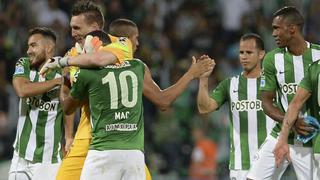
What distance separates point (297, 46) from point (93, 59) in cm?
257

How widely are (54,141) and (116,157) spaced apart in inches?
75.8

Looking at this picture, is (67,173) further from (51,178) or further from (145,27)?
(145,27)

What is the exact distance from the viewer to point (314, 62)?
8.73 m

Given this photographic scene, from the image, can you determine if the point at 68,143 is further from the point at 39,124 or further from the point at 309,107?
the point at 309,107

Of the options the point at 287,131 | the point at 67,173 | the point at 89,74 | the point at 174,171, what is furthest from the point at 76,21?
the point at 174,171

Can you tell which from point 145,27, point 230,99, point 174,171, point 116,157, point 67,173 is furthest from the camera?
point 145,27

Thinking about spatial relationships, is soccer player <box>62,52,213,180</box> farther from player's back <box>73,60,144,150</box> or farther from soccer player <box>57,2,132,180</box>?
soccer player <box>57,2,132,180</box>

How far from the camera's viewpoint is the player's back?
7895 millimetres

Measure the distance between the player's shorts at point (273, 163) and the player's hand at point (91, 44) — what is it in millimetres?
2411

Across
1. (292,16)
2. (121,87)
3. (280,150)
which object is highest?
(292,16)

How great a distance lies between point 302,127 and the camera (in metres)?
8.93

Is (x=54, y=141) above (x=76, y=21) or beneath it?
beneath

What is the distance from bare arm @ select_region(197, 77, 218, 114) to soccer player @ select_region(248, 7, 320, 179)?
685mm

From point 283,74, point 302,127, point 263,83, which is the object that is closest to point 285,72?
point 283,74
